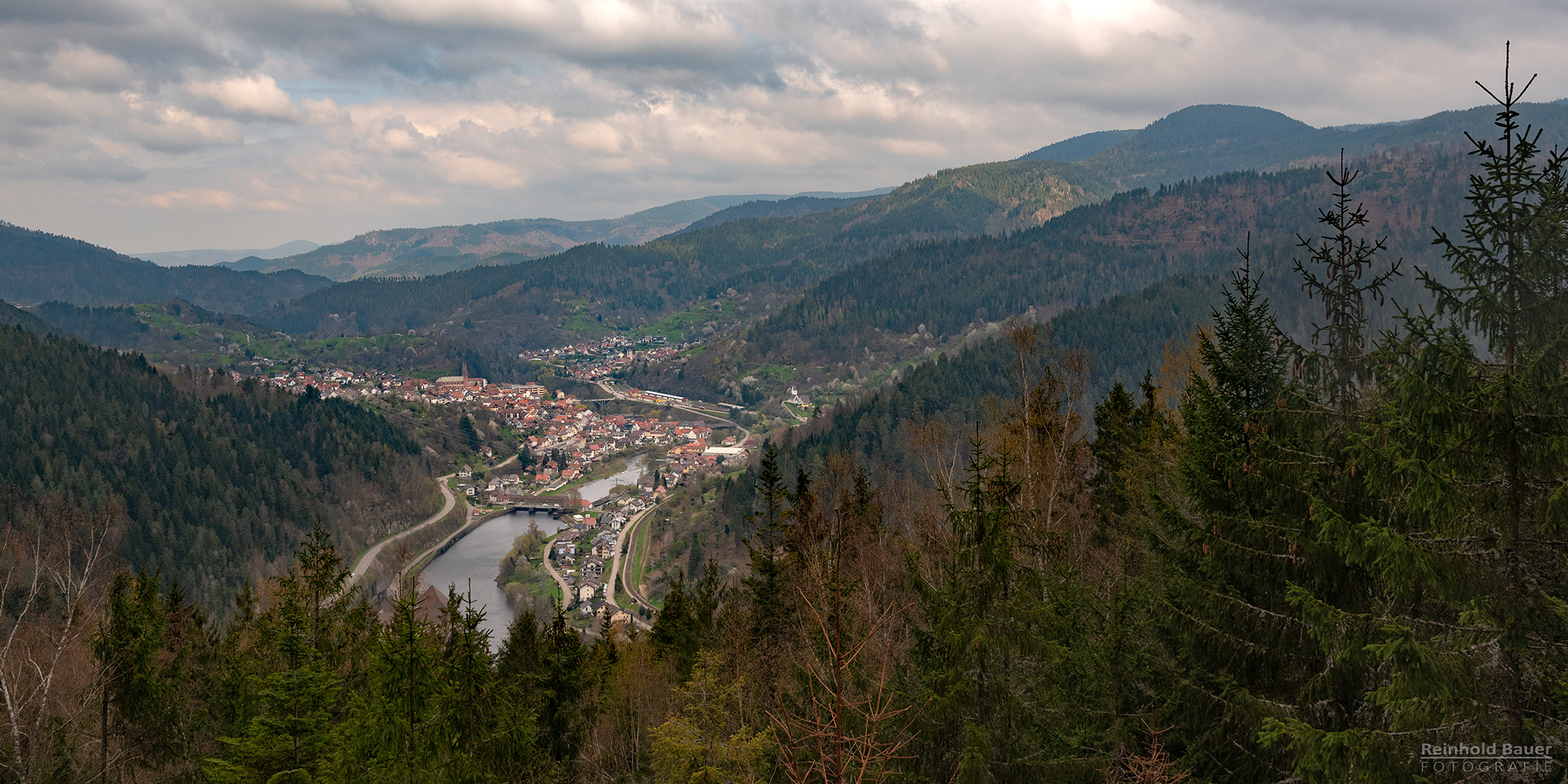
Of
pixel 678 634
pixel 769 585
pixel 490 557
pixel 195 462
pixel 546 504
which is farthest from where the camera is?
pixel 546 504

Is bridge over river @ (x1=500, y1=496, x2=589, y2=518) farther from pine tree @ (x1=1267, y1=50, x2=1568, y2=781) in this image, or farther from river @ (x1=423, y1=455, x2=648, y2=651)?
pine tree @ (x1=1267, y1=50, x2=1568, y2=781)

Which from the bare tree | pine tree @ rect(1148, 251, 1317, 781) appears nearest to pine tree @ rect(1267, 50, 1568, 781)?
pine tree @ rect(1148, 251, 1317, 781)

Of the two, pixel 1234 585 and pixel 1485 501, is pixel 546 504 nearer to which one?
pixel 1234 585

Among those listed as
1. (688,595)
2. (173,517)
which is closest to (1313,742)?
(688,595)

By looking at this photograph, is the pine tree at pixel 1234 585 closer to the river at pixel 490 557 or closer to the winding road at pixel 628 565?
the winding road at pixel 628 565

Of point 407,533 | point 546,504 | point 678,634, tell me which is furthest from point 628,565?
point 678,634

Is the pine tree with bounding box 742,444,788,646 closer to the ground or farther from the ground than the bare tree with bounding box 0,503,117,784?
closer to the ground

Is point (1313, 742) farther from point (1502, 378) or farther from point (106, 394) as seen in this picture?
point (106, 394)
